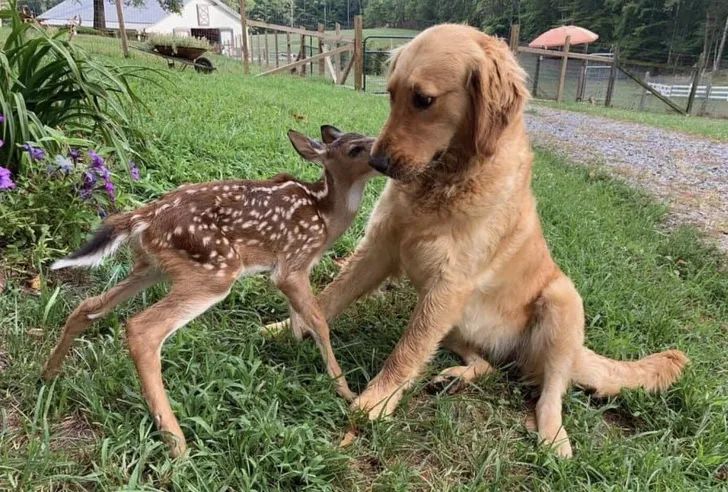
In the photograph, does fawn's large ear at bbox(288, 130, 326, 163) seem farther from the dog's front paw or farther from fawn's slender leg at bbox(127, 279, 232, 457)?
the dog's front paw

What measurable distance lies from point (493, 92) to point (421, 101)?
0.35 meters

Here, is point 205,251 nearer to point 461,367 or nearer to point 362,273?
point 362,273

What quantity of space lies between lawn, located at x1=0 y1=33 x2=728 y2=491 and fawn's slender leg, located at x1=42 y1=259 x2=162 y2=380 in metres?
0.09

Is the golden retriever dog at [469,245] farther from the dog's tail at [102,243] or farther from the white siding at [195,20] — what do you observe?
the white siding at [195,20]

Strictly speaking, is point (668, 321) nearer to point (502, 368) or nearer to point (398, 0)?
point (502, 368)

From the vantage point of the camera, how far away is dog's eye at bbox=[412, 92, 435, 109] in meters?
2.57

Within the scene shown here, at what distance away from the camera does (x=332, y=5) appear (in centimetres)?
7412

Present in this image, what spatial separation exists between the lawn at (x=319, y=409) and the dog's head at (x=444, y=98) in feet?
3.67

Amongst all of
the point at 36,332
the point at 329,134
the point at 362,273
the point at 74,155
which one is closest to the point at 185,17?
the point at 74,155

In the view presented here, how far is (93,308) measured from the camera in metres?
2.40

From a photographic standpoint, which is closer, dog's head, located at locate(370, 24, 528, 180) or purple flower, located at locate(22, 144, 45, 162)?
dog's head, located at locate(370, 24, 528, 180)

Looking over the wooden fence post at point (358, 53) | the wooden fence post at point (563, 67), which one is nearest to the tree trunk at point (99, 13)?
the wooden fence post at point (358, 53)

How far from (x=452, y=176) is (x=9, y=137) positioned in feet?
8.60

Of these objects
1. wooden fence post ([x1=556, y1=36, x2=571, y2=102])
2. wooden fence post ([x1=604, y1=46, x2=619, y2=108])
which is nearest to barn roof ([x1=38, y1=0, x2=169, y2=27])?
wooden fence post ([x1=556, y1=36, x2=571, y2=102])
